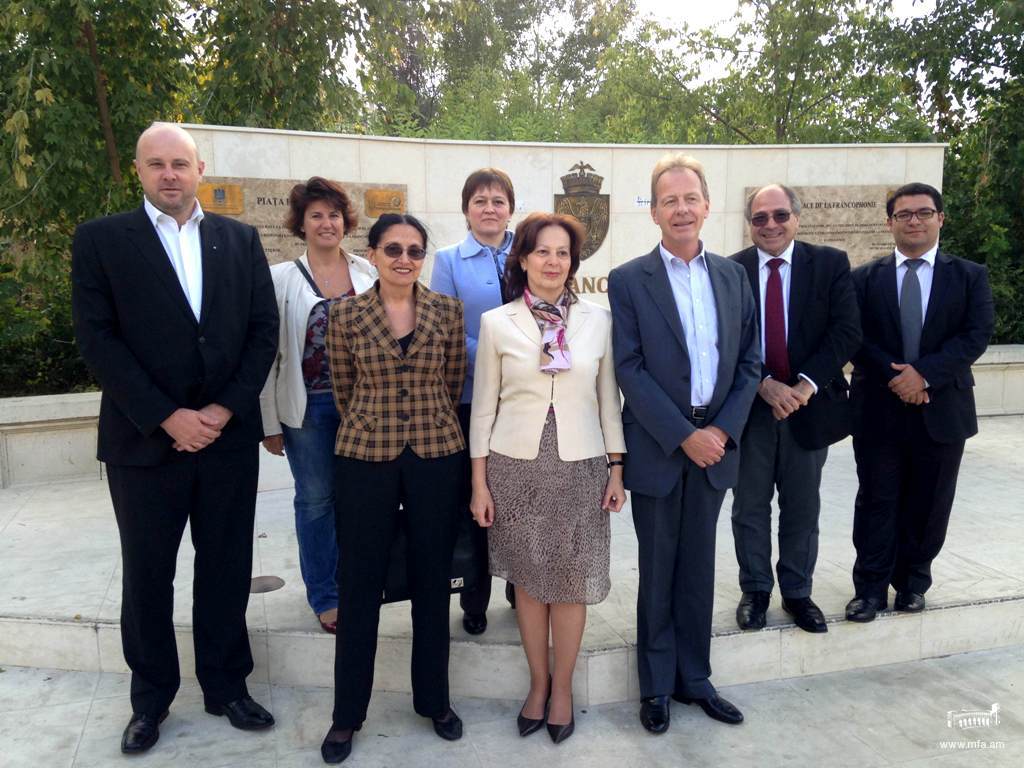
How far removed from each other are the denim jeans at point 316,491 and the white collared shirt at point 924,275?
7.35 ft

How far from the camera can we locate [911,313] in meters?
3.13

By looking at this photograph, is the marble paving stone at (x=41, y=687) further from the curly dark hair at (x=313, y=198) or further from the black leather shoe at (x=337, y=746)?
the curly dark hair at (x=313, y=198)

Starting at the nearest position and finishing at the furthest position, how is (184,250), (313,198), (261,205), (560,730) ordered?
(184,250) → (560,730) → (313,198) → (261,205)

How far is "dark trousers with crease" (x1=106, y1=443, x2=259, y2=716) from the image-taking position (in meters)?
2.53

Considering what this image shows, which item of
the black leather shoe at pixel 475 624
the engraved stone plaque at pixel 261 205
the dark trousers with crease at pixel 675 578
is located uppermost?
the engraved stone plaque at pixel 261 205

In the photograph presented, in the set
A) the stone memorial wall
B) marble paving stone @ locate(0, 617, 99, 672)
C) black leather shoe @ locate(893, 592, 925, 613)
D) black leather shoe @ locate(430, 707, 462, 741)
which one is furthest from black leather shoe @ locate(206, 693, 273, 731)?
the stone memorial wall

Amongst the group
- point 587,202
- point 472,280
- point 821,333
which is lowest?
point 821,333

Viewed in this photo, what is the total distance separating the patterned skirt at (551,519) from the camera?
2.53 metres

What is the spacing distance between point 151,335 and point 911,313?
9.05ft

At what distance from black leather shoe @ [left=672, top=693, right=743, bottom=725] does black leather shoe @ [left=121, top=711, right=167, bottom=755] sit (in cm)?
177

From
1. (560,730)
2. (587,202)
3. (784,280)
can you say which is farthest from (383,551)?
(587,202)

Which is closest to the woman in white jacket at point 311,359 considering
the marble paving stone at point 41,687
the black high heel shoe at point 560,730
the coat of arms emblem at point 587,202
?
the black high heel shoe at point 560,730

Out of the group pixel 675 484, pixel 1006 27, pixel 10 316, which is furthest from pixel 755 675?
pixel 1006 27

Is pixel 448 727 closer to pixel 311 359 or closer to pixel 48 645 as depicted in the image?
pixel 311 359
